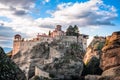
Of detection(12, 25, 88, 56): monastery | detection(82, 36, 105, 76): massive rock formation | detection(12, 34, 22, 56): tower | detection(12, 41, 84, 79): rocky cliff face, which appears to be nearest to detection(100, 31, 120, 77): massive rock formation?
detection(82, 36, 105, 76): massive rock formation

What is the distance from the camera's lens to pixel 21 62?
387 ft

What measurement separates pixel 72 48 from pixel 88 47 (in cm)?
1033

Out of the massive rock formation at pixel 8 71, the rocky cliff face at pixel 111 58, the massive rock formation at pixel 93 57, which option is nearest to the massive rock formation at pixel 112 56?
the rocky cliff face at pixel 111 58

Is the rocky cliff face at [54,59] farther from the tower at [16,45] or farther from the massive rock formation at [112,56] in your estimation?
the massive rock formation at [112,56]

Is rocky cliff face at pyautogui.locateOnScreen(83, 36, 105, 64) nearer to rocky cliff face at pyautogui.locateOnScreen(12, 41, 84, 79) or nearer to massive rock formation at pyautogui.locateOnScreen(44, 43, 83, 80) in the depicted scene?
rocky cliff face at pyautogui.locateOnScreen(12, 41, 84, 79)

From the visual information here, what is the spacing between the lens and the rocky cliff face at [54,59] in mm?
102625

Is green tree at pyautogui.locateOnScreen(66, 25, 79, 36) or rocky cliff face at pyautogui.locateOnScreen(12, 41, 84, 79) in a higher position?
green tree at pyautogui.locateOnScreen(66, 25, 79, 36)

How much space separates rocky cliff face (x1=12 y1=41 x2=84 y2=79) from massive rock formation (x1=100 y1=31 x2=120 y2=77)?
26.2 meters

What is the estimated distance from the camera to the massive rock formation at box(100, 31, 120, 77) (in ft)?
232

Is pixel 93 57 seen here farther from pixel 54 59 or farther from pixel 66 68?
pixel 54 59

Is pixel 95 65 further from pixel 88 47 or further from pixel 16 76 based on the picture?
pixel 16 76

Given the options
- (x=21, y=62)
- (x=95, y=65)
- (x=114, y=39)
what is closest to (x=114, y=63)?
(x=114, y=39)

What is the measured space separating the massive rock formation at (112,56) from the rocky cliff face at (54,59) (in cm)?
2617

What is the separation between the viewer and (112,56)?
244 feet
